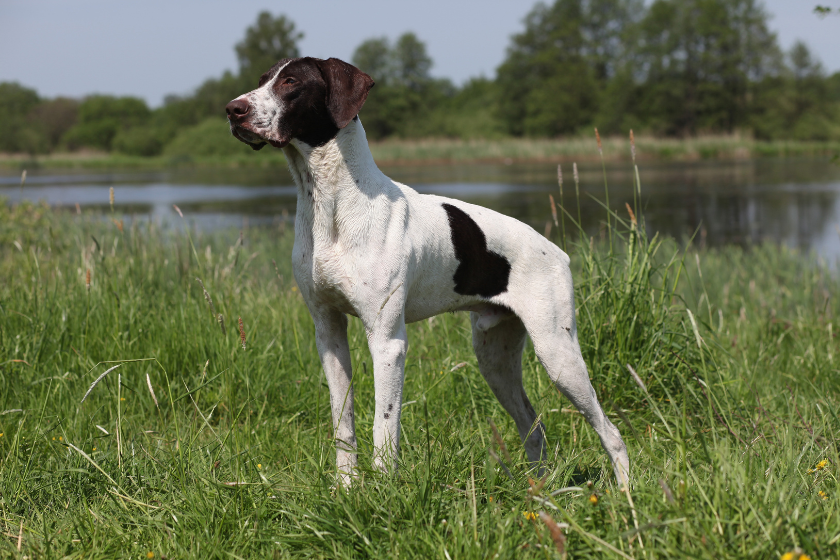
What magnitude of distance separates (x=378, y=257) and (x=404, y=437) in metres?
0.88

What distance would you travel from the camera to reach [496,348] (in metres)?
3.36

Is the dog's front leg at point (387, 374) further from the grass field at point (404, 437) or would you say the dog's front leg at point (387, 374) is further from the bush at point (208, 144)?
the bush at point (208, 144)

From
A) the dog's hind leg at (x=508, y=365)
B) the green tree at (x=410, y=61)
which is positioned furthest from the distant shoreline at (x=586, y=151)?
the dog's hind leg at (x=508, y=365)

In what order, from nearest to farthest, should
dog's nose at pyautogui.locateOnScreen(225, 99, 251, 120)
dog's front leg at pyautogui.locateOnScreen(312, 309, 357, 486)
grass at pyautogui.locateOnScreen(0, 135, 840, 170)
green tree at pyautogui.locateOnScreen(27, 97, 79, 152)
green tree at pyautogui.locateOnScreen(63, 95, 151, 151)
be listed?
dog's nose at pyautogui.locateOnScreen(225, 99, 251, 120), dog's front leg at pyautogui.locateOnScreen(312, 309, 357, 486), grass at pyautogui.locateOnScreen(0, 135, 840, 170), green tree at pyautogui.locateOnScreen(63, 95, 151, 151), green tree at pyautogui.locateOnScreen(27, 97, 79, 152)

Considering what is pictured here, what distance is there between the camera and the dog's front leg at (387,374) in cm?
261

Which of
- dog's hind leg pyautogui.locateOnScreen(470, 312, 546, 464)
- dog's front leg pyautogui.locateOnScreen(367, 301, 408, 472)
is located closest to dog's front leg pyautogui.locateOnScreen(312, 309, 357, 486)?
dog's front leg pyautogui.locateOnScreen(367, 301, 408, 472)

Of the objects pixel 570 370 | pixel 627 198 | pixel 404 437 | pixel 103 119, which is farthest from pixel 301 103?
pixel 103 119

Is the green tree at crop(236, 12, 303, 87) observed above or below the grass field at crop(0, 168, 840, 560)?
above

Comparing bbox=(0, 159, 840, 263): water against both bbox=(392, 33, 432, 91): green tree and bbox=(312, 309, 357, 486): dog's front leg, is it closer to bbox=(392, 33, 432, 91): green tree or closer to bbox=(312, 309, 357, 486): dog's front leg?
bbox=(312, 309, 357, 486): dog's front leg

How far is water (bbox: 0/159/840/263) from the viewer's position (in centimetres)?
1614

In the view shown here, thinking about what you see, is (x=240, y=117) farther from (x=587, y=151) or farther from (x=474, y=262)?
(x=587, y=151)

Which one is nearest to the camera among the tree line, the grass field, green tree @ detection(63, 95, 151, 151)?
the grass field

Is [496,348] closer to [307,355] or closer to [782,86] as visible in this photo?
[307,355]

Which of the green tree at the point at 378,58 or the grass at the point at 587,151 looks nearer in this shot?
the grass at the point at 587,151
